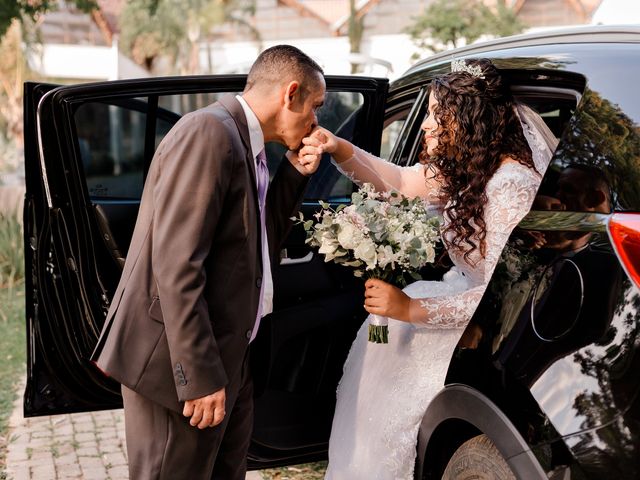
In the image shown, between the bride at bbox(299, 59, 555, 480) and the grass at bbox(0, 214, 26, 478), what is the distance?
247 centimetres

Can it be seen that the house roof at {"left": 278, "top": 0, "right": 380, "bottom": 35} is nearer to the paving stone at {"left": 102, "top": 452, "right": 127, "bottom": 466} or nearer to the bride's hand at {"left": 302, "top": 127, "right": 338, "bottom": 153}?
the paving stone at {"left": 102, "top": 452, "right": 127, "bottom": 466}

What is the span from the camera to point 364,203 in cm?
308

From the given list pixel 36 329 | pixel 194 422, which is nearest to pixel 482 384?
pixel 194 422

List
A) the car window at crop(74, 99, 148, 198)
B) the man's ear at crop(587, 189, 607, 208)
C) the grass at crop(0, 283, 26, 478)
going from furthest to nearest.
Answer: the car window at crop(74, 99, 148, 198) < the grass at crop(0, 283, 26, 478) < the man's ear at crop(587, 189, 607, 208)

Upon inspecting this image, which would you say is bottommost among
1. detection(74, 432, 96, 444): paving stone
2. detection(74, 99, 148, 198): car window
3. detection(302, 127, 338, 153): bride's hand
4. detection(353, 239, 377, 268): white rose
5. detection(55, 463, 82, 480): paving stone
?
detection(74, 99, 148, 198): car window

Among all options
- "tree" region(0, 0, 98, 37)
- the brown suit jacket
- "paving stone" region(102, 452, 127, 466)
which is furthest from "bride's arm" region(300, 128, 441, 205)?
"tree" region(0, 0, 98, 37)

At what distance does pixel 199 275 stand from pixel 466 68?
4.27 feet

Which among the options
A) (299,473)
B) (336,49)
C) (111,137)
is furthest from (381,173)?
(336,49)

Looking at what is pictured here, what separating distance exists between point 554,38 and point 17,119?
92.6 ft

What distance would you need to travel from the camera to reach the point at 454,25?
2544 cm

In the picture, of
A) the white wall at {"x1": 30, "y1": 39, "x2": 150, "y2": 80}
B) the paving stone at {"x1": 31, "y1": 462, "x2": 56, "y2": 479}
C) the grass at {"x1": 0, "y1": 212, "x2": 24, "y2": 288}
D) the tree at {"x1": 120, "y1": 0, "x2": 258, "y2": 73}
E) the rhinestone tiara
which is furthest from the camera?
the tree at {"x1": 120, "y1": 0, "x2": 258, "y2": 73}

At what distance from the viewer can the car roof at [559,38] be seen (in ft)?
8.14

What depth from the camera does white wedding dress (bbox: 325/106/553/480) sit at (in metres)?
2.88

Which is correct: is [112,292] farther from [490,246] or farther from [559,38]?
[559,38]
